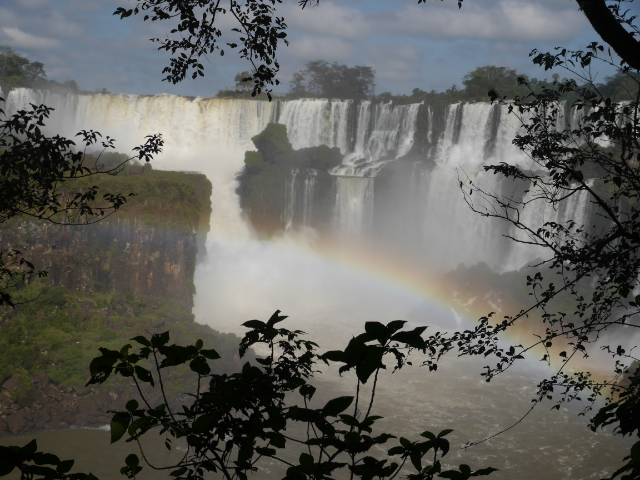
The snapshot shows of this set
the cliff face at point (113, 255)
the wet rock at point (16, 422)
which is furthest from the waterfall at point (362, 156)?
the wet rock at point (16, 422)

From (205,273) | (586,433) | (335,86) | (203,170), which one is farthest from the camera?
(335,86)

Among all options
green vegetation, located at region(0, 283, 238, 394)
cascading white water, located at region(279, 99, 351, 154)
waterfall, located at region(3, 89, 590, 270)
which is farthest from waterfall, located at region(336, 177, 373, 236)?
green vegetation, located at region(0, 283, 238, 394)

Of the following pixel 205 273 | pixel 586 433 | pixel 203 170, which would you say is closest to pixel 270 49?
pixel 586 433

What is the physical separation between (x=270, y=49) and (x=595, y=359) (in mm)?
17479

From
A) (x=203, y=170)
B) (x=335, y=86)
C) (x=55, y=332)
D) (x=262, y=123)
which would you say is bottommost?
(x=55, y=332)

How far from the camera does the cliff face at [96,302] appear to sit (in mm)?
11500

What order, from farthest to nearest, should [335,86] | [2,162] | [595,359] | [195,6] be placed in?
[335,86], [595,359], [2,162], [195,6]

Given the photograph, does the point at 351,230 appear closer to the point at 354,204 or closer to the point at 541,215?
the point at 354,204

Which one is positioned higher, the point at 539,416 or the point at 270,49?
the point at 270,49

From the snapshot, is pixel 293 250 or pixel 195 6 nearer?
pixel 195 6

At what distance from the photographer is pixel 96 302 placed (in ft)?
45.0

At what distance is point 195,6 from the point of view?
3514mm

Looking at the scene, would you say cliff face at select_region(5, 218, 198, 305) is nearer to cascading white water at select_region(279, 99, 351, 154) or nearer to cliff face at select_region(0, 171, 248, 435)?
cliff face at select_region(0, 171, 248, 435)

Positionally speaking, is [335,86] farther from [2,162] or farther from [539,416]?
[2,162]
